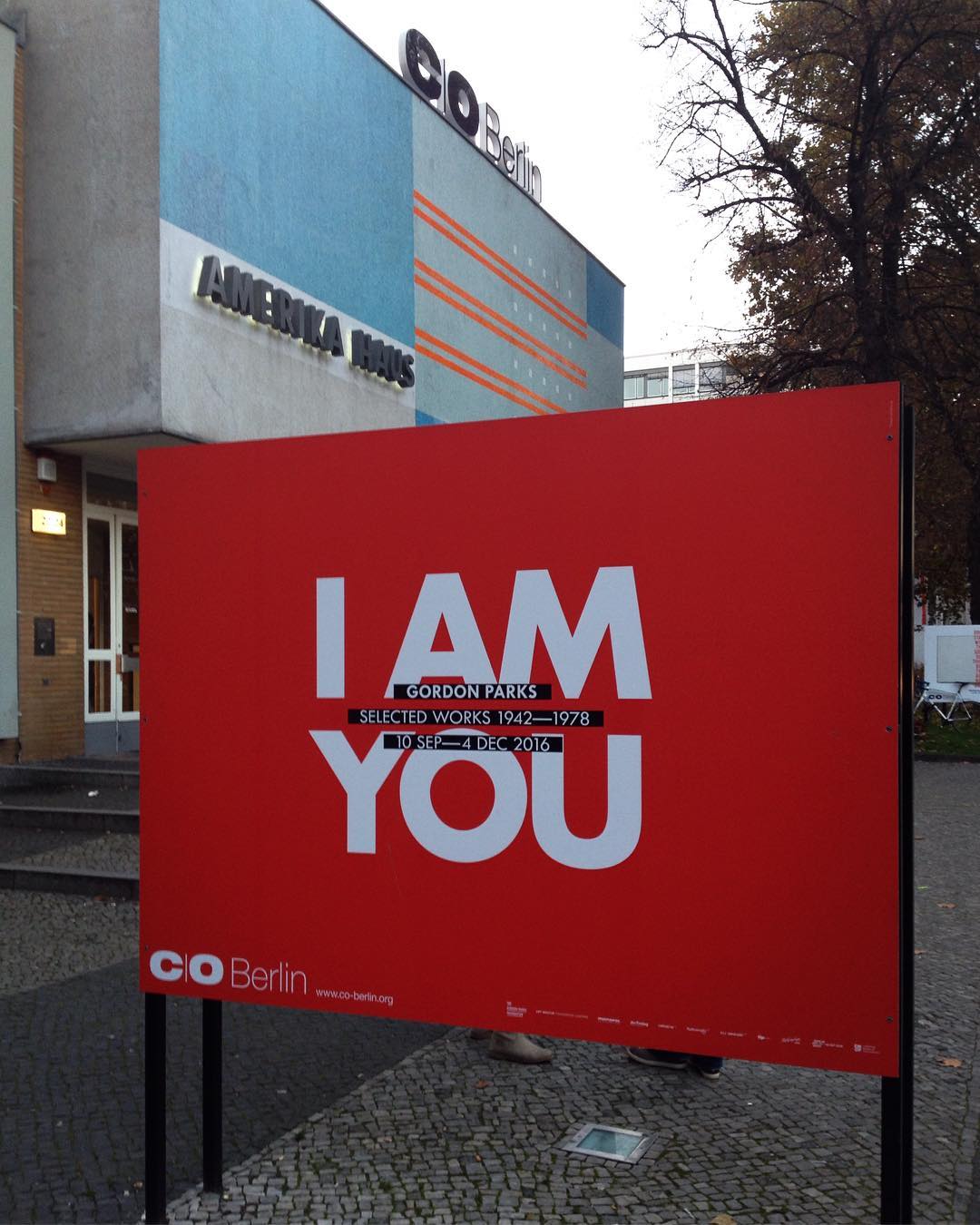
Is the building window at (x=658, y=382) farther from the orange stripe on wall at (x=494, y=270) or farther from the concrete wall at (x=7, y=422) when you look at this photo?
the concrete wall at (x=7, y=422)

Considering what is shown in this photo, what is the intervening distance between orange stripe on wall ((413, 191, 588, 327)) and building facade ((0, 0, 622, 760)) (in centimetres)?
117

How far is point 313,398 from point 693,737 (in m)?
12.3

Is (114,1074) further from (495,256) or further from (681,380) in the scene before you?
(681,380)

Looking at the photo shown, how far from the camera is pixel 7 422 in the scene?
1223cm

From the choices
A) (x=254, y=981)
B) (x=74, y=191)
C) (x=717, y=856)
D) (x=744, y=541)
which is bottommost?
(x=254, y=981)

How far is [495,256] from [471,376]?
2.53 m

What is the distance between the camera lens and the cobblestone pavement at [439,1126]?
10.9ft

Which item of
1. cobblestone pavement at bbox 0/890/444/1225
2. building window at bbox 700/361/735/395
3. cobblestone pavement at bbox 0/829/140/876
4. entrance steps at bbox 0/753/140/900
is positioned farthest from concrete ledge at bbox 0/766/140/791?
building window at bbox 700/361/735/395

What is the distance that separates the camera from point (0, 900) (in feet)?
25.1

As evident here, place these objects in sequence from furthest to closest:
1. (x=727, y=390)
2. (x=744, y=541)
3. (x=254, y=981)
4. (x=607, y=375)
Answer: (x=607, y=375) < (x=727, y=390) < (x=254, y=981) < (x=744, y=541)

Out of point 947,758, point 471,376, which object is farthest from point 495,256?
point 947,758

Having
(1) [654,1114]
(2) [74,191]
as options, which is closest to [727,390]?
(2) [74,191]

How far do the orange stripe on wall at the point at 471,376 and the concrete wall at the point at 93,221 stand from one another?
19.8 feet

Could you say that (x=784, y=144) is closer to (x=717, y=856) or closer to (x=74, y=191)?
(x=74, y=191)
